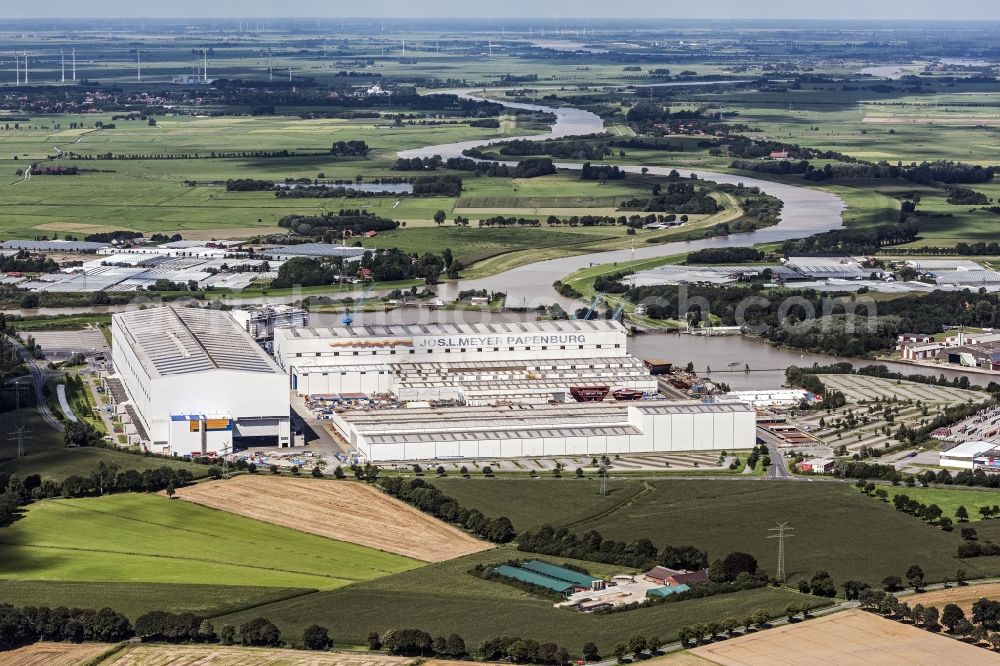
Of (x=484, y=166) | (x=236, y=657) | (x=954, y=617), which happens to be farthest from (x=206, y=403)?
(x=484, y=166)

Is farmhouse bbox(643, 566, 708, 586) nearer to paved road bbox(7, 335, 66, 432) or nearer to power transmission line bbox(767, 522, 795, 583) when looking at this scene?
power transmission line bbox(767, 522, 795, 583)

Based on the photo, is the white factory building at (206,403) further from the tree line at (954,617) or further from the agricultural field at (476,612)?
the tree line at (954,617)

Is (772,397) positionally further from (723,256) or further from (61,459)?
(723,256)

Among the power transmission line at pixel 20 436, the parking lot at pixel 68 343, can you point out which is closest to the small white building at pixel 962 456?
the power transmission line at pixel 20 436

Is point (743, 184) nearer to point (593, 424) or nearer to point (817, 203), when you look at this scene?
point (817, 203)

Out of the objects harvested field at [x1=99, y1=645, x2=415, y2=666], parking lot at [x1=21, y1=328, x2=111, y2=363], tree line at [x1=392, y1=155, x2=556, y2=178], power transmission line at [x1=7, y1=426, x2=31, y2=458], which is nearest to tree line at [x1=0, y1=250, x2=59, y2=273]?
parking lot at [x1=21, y1=328, x2=111, y2=363]
